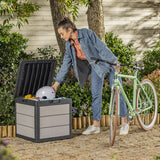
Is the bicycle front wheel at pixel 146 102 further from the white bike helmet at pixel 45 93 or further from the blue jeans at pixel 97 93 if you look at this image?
the white bike helmet at pixel 45 93

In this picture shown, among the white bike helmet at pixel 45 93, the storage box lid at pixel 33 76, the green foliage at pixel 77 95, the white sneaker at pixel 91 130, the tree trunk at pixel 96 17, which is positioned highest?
the tree trunk at pixel 96 17

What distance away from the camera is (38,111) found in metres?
4.77

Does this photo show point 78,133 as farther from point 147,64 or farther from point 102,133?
point 147,64

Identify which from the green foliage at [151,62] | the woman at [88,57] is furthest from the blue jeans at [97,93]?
the green foliage at [151,62]

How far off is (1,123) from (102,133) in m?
1.49

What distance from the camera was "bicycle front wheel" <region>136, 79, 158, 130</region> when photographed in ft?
17.7

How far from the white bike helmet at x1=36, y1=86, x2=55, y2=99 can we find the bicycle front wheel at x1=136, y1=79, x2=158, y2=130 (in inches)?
49.1

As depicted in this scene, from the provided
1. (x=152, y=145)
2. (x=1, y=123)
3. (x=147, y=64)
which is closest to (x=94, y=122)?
(x=152, y=145)

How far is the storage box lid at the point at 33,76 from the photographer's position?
5.04 meters

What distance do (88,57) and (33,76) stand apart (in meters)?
0.83

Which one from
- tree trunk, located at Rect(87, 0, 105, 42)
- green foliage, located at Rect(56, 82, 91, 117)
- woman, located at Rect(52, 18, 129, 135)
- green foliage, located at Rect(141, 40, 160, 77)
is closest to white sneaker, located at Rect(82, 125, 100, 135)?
woman, located at Rect(52, 18, 129, 135)

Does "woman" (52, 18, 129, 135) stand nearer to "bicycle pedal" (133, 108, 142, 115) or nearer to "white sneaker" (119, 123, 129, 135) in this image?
"white sneaker" (119, 123, 129, 135)

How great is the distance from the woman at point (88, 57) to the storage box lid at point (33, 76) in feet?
0.68

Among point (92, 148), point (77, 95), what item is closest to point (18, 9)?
point (77, 95)
